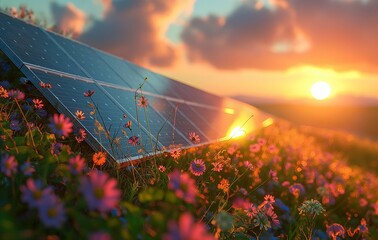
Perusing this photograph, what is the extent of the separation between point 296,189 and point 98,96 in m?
2.66

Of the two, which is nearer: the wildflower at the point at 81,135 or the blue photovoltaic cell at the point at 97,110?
the wildflower at the point at 81,135

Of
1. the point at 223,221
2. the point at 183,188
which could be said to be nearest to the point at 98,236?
the point at 183,188

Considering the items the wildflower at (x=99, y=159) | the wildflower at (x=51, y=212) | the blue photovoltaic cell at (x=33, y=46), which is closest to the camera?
the wildflower at (x=51, y=212)

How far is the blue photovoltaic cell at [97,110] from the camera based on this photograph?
4.35 m

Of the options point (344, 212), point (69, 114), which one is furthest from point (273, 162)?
point (69, 114)

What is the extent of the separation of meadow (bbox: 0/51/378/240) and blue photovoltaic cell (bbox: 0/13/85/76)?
403 millimetres

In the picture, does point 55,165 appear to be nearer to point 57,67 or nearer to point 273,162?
point 57,67

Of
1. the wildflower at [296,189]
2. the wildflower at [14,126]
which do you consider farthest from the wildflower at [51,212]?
Result: the wildflower at [296,189]

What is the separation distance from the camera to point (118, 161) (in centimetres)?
397

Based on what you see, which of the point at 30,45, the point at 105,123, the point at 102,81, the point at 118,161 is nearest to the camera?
the point at 118,161

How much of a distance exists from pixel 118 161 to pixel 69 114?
81 cm

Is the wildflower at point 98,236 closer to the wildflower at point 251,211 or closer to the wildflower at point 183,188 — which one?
the wildflower at point 183,188

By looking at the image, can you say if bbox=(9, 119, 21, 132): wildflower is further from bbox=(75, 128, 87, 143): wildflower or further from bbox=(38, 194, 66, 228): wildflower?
bbox=(38, 194, 66, 228): wildflower

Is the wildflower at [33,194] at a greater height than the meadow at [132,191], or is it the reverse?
the wildflower at [33,194]
